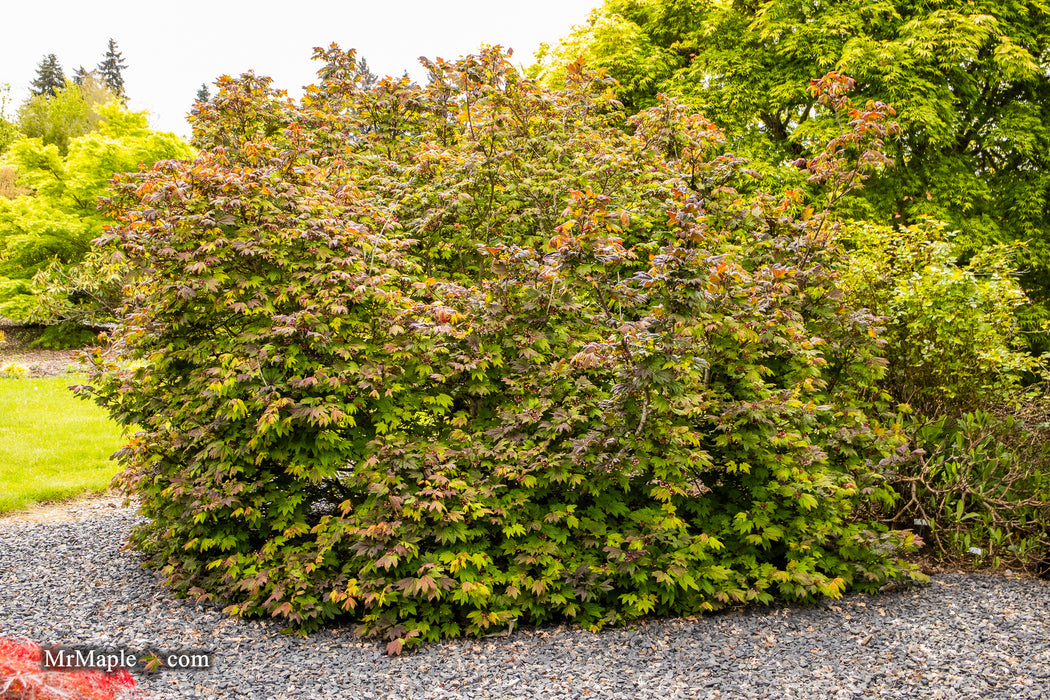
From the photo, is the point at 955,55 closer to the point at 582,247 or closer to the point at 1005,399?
the point at 1005,399

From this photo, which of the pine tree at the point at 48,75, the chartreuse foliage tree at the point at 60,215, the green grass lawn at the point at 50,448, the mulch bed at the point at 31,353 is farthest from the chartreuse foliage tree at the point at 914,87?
the pine tree at the point at 48,75

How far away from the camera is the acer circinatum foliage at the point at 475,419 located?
3.66 metres

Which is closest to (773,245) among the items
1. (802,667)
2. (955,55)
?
(802,667)

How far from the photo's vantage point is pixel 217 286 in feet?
12.4

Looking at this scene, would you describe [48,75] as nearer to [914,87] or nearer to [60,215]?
[60,215]

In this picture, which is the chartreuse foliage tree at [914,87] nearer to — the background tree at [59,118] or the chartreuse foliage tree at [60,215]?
the chartreuse foliage tree at [60,215]

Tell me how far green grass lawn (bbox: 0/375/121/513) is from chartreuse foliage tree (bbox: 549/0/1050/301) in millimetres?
8866

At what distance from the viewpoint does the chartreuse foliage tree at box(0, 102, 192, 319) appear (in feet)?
49.5

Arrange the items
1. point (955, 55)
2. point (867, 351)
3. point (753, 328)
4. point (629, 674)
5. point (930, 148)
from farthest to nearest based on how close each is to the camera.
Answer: point (930, 148) < point (955, 55) < point (867, 351) < point (753, 328) < point (629, 674)

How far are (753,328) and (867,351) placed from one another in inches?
46.4

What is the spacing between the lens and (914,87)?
1031 centimetres

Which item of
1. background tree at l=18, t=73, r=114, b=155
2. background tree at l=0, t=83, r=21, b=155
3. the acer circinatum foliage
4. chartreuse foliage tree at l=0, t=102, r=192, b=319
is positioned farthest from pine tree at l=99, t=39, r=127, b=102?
the acer circinatum foliage

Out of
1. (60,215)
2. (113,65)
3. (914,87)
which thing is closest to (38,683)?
(914,87)

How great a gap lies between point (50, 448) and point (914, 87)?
12.7 m
